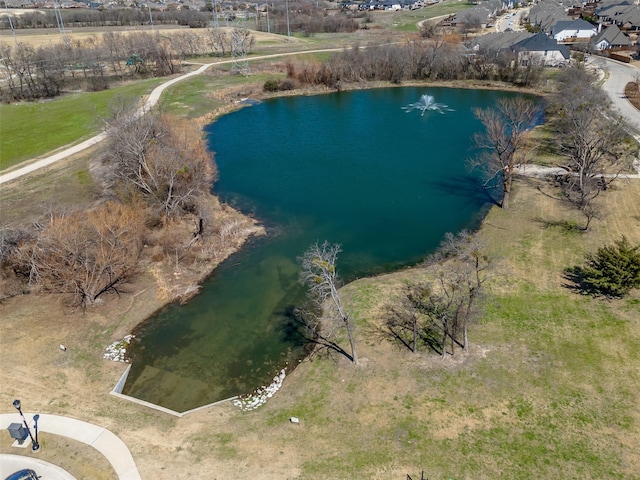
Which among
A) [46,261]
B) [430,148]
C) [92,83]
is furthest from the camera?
[92,83]

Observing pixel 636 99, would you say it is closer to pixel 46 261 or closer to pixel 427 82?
pixel 427 82

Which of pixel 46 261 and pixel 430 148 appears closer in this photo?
pixel 46 261

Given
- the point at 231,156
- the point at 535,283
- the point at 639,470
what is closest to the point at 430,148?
the point at 231,156

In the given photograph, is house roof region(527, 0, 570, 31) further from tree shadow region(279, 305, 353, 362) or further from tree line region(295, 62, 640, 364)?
tree shadow region(279, 305, 353, 362)

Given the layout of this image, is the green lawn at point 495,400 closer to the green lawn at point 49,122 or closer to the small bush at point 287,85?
the green lawn at point 49,122

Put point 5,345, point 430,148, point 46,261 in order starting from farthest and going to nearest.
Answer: point 430,148
point 46,261
point 5,345

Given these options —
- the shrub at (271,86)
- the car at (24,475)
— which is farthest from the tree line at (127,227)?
the shrub at (271,86)

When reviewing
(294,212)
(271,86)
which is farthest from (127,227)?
(271,86)
